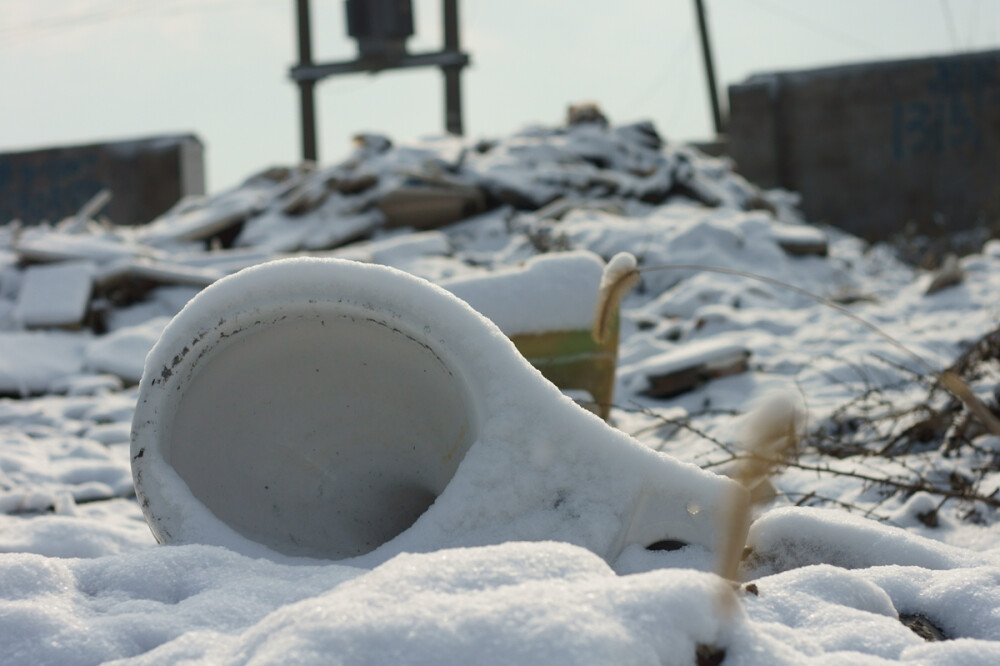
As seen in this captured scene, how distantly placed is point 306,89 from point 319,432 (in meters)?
9.58

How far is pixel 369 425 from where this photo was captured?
1.81 m

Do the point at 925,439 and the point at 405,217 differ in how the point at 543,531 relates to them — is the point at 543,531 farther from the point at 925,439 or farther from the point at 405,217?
the point at 405,217

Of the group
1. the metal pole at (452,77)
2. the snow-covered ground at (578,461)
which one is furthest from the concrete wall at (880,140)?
the metal pole at (452,77)

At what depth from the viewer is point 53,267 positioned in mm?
5551

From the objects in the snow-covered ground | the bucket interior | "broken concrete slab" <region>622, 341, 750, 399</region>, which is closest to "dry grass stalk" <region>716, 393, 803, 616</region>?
the snow-covered ground

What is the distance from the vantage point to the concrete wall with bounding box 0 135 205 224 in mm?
10750

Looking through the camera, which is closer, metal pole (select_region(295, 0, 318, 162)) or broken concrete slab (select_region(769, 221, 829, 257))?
broken concrete slab (select_region(769, 221, 829, 257))

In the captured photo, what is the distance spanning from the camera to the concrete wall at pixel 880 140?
1009cm

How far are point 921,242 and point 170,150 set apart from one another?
8.37 meters

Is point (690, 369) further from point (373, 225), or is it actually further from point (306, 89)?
point (306, 89)

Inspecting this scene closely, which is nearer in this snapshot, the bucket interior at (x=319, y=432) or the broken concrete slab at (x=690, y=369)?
the bucket interior at (x=319, y=432)

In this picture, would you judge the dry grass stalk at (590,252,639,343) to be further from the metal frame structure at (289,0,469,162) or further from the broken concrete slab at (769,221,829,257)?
the metal frame structure at (289,0,469,162)

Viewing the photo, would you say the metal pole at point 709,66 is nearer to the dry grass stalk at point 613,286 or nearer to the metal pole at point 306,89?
the metal pole at point 306,89

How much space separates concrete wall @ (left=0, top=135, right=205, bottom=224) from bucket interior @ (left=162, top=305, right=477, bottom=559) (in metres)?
9.74
